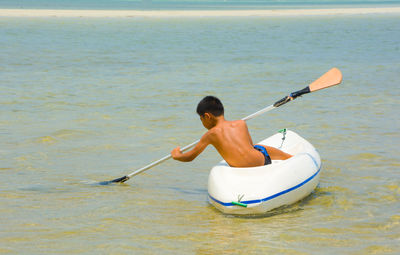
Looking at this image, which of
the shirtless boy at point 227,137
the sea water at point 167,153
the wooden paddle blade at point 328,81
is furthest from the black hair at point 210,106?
the wooden paddle blade at point 328,81

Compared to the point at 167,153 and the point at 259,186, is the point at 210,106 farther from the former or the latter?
the point at 167,153

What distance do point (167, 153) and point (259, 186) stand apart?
2709 millimetres

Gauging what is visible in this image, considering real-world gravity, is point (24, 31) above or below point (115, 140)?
above

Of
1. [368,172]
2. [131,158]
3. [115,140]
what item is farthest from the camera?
[115,140]

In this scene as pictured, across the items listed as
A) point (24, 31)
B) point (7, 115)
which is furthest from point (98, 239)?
point (24, 31)

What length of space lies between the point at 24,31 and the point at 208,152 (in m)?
23.2

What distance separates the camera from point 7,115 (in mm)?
9641

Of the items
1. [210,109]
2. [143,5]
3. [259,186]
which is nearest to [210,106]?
[210,109]

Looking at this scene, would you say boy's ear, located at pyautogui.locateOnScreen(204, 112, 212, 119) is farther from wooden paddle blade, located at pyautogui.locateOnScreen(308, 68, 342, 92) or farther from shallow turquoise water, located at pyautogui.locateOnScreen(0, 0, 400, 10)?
shallow turquoise water, located at pyautogui.locateOnScreen(0, 0, 400, 10)

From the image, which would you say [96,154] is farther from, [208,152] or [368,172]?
[368,172]

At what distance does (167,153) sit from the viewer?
760cm

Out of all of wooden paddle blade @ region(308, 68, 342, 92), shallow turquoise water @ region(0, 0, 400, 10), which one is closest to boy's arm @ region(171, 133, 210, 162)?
wooden paddle blade @ region(308, 68, 342, 92)

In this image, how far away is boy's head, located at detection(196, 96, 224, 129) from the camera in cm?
518

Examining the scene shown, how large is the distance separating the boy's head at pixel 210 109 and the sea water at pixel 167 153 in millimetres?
868
